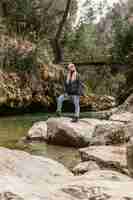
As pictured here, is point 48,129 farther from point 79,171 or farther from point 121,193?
point 121,193

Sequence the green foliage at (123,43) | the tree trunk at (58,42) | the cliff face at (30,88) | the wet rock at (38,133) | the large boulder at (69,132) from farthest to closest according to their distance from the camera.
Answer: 1. the tree trunk at (58,42)
2. the green foliage at (123,43)
3. the cliff face at (30,88)
4. the wet rock at (38,133)
5. the large boulder at (69,132)

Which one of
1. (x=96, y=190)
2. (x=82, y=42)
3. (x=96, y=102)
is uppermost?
(x=96, y=190)

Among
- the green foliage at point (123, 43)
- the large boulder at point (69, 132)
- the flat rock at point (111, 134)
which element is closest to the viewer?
the flat rock at point (111, 134)

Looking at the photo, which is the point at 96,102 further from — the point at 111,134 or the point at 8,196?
the point at 8,196

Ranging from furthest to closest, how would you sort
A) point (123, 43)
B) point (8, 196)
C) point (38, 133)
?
point (123, 43)
point (38, 133)
point (8, 196)

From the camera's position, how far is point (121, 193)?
3014 millimetres

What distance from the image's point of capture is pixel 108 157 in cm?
737

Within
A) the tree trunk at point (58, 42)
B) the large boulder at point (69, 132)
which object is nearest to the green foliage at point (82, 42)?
the tree trunk at point (58, 42)

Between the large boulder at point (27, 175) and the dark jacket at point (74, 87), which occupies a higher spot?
the large boulder at point (27, 175)

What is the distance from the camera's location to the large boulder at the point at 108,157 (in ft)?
22.7

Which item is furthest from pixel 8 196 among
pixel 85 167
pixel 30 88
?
pixel 30 88

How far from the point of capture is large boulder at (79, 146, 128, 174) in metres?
6.93

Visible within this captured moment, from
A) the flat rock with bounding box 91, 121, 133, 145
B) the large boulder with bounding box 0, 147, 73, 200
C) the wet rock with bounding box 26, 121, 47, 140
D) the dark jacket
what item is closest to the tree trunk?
the dark jacket

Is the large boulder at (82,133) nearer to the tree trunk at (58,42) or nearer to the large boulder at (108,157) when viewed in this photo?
the large boulder at (108,157)
